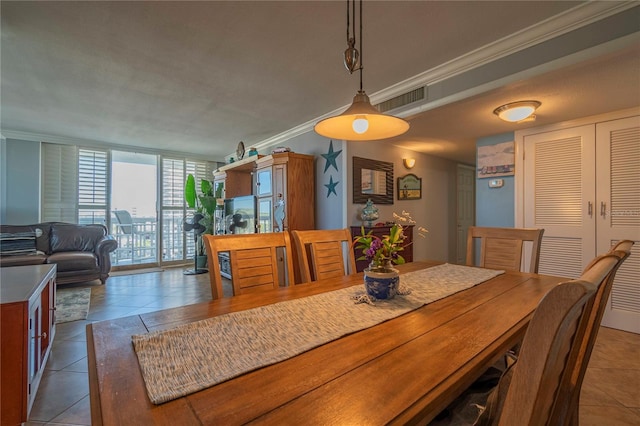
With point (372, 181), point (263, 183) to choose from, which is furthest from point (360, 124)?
point (263, 183)

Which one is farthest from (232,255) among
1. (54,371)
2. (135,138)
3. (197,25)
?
(135,138)

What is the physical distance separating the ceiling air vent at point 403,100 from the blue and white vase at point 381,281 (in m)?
2.09

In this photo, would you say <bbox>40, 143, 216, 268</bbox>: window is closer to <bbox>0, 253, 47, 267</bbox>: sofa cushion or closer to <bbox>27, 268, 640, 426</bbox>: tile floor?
<bbox>0, 253, 47, 267</bbox>: sofa cushion

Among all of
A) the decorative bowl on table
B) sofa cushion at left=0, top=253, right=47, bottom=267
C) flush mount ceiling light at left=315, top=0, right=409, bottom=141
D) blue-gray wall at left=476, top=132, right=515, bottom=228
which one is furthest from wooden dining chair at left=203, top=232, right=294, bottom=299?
sofa cushion at left=0, top=253, right=47, bottom=267

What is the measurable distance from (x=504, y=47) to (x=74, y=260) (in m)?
5.83

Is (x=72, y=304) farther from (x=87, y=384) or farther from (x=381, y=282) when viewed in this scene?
(x=381, y=282)

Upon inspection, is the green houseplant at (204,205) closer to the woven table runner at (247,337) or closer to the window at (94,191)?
the window at (94,191)

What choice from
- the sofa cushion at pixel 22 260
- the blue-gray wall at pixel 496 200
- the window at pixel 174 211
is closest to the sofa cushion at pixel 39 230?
the sofa cushion at pixel 22 260

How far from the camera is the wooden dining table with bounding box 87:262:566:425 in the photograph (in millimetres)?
561

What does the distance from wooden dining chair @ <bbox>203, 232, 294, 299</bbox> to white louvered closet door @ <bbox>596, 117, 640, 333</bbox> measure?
3.23 m

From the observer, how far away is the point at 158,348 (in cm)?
83

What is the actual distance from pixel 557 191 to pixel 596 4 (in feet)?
6.46

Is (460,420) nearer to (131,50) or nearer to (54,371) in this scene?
(54,371)

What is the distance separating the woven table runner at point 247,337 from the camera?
2.28ft
